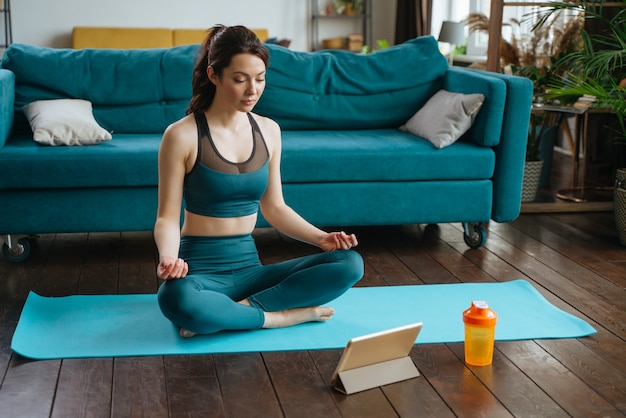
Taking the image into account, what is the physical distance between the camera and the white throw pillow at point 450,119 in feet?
11.8

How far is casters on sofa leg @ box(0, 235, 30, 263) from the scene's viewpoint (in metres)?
3.35

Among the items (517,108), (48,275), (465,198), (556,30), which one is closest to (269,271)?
(48,275)

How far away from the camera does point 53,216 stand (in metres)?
3.36

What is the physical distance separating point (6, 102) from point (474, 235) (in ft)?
6.67

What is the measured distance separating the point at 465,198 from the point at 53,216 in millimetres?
1680

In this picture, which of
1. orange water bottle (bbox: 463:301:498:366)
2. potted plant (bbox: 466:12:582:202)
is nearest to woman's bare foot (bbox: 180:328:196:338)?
orange water bottle (bbox: 463:301:498:366)

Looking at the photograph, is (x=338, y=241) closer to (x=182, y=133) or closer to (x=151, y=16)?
(x=182, y=133)

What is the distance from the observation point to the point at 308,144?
3.57 meters

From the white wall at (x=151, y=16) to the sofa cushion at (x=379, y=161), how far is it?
197 inches

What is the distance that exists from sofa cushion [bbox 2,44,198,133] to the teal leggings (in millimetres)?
1419

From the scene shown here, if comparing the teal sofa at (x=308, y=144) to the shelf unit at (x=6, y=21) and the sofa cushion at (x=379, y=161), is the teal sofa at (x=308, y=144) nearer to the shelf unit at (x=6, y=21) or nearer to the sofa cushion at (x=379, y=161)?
the sofa cushion at (x=379, y=161)

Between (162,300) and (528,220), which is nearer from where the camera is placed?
(162,300)

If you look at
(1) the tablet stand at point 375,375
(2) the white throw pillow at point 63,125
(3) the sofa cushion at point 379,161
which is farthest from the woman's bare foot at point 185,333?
(2) the white throw pillow at point 63,125

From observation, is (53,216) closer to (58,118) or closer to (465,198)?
(58,118)
